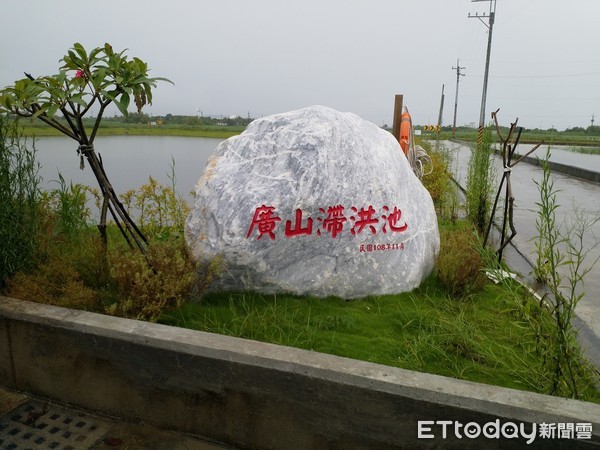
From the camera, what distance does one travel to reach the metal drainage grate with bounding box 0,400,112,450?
221cm

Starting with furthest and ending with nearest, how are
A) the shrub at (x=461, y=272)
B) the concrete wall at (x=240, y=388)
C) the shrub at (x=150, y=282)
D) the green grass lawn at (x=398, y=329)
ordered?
the shrub at (x=461, y=272), the shrub at (x=150, y=282), the green grass lawn at (x=398, y=329), the concrete wall at (x=240, y=388)

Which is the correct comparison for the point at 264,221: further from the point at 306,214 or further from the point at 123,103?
the point at 123,103

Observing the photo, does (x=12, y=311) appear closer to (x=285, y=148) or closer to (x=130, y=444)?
(x=130, y=444)

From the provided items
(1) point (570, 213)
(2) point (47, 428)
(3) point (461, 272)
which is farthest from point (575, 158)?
(2) point (47, 428)

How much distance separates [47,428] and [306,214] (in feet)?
6.10

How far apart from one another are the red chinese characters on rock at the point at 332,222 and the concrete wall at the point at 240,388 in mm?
894

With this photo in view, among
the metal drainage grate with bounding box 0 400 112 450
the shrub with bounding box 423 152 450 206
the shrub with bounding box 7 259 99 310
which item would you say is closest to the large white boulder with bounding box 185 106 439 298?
the shrub with bounding box 7 259 99 310

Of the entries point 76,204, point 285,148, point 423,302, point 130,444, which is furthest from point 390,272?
point 76,204

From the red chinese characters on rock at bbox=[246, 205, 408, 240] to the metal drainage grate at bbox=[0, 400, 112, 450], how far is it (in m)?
1.37

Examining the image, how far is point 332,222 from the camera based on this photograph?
3168 millimetres

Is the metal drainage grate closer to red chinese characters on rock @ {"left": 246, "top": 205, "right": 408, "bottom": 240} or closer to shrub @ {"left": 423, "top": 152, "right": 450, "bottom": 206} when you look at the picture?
red chinese characters on rock @ {"left": 246, "top": 205, "right": 408, "bottom": 240}

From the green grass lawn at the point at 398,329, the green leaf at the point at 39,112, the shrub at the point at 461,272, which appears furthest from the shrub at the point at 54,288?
the shrub at the point at 461,272

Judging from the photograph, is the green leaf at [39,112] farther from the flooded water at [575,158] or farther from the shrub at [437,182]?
the flooded water at [575,158]

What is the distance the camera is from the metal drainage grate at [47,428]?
7.25ft
